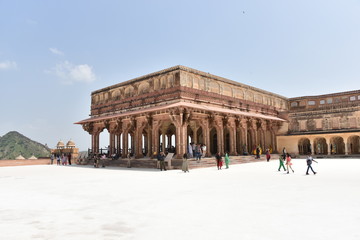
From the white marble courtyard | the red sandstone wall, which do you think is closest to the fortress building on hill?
the red sandstone wall

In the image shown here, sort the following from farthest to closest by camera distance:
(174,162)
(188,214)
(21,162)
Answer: (21,162), (174,162), (188,214)

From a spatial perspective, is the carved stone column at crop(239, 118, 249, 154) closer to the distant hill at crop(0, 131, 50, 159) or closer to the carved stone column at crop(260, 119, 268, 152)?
the carved stone column at crop(260, 119, 268, 152)

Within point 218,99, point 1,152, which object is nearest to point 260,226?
point 218,99

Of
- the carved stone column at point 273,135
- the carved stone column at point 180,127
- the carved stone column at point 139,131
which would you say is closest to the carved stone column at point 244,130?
the carved stone column at point 273,135

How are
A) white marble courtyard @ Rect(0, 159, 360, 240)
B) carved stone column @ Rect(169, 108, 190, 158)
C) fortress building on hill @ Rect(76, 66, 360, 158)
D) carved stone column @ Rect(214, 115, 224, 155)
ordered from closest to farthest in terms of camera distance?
white marble courtyard @ Rect(0, 159, 360, 240)
carved stone column @ Rect(169, 108, 190, 158)
fortress building on hill @ Rect(76, 66, 360, 158)
carved stone column @ Rect(214, 115, 224, 155)

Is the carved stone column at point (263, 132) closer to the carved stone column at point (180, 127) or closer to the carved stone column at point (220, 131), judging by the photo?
the carved stone column at point (220, 131)

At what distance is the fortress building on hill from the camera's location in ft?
71.1

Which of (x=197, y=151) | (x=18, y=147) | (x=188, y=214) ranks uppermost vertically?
(x=18, y=147)

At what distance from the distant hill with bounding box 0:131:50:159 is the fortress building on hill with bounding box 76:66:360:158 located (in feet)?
237

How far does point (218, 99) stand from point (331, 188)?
1709cm

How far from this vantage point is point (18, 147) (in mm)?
93562

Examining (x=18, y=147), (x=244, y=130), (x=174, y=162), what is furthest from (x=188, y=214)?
(x=18, y=147)

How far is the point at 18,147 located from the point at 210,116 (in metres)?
91.9

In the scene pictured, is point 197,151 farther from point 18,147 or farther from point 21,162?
point 18,147
